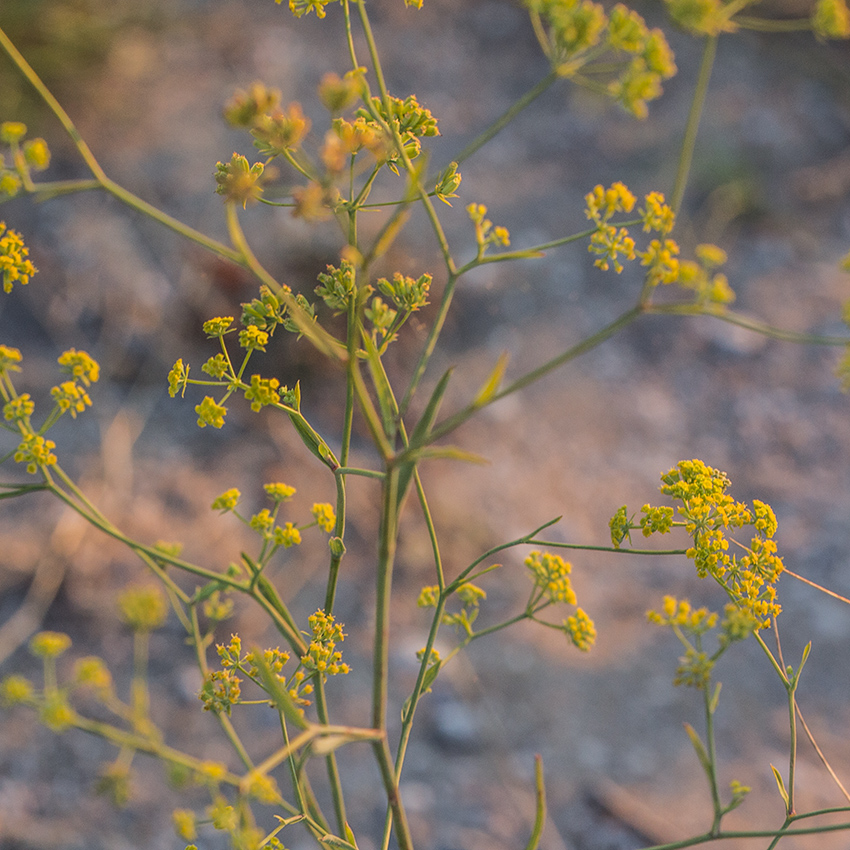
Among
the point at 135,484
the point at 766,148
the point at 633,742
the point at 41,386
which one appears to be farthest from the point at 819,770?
the point at 766,148

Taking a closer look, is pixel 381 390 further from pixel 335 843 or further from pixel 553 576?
pixel 335 843

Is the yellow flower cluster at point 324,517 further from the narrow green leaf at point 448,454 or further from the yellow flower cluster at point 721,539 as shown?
the yellow flower cluster at point 721,539

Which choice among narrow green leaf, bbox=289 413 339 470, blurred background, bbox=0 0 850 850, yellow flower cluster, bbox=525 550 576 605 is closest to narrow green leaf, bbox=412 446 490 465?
narrow green leaf, bbox=289 413 339 470

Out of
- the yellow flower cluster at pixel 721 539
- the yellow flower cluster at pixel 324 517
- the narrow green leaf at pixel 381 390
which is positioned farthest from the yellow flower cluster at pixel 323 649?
the yellow flower cluster at pixel 721 539

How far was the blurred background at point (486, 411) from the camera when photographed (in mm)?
1791

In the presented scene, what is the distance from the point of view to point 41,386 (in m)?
2.41

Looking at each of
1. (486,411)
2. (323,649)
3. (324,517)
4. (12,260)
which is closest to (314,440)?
(324,517)

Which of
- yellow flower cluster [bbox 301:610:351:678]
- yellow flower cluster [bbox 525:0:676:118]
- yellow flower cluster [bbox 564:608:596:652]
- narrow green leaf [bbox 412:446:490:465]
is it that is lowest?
yellow flower cluster [bbox 301:610:351:678]

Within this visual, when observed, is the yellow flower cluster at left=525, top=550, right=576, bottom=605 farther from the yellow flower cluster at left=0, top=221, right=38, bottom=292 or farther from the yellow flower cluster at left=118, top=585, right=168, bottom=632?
the yellow flower cluster at left=0, top=221, right=38, bottom=292

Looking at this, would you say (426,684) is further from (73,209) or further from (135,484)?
(73,209)

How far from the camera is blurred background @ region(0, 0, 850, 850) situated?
1.79 metres

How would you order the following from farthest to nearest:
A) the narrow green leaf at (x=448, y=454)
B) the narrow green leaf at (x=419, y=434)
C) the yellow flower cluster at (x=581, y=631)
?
the yellow flower cluster at (x=581, y=631), the narrow green leaf at (x=419, y=434), the narrow green leaf at (x=448, y=454)

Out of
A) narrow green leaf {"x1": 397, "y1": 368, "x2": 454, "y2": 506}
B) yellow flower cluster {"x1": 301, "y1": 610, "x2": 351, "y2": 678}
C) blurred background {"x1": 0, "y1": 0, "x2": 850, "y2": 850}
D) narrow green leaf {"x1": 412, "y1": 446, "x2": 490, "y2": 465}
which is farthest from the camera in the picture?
blurred background {"x1": 0, "y1": 0, "x2": 850, "y2": 850}

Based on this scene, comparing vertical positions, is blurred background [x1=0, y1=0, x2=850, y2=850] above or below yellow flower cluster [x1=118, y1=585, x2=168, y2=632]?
above
